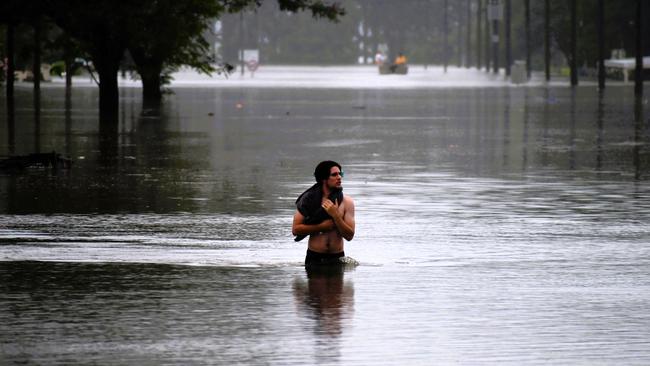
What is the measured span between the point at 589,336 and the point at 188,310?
2.67 metres

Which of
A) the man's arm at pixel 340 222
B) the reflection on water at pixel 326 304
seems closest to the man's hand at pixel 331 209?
the man's arm at pixel 340 222

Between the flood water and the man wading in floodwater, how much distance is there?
0.72ft

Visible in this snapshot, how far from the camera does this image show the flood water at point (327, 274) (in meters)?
10.3

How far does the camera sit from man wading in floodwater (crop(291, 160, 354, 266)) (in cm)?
1372

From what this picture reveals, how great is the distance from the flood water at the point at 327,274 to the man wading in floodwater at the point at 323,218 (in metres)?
0.22

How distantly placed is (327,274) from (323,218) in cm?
54

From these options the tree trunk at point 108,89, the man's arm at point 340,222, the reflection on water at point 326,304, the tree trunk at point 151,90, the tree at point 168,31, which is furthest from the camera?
the tree trunk at point 151,90

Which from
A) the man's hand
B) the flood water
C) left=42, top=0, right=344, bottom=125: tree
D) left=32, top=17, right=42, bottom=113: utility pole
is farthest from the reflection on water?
left=32, top=17, right=42, bottom=113: utility pole

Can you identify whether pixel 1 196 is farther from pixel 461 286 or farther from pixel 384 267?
pixel 461 286

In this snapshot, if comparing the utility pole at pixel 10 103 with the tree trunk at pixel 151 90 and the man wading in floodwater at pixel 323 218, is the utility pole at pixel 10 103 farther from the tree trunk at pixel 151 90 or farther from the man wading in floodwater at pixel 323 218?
the man wading in floodwater at pixel 323 218

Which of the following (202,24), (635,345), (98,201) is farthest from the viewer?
(202,24)

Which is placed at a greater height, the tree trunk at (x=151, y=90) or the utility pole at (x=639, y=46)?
the utility pole at (x=639, y=46)

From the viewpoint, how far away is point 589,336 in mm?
10547

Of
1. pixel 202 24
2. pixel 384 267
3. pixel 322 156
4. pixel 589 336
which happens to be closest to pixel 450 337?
pixel 589 336
